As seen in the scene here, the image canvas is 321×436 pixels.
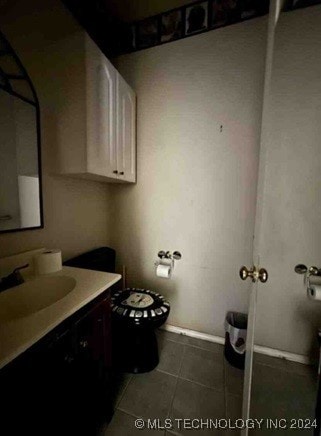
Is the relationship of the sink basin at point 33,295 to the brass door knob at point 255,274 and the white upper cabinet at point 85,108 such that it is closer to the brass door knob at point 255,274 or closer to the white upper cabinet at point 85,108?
the white upper cabinet at point 85,108

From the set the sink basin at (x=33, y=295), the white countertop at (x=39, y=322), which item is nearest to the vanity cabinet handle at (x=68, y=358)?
the white countertop at (x=39, y=322)

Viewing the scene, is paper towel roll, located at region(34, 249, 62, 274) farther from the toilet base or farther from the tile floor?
Result: the tile floor

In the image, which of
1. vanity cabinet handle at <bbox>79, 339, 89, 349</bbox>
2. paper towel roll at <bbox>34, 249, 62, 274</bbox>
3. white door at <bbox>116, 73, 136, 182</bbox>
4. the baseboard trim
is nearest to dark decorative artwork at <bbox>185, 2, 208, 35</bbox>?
white door at <bbox>116, 73, 136, 182</bbox>

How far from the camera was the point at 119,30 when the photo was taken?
1.56 meters

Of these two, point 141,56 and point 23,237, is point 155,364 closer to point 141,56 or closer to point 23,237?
point 23,237

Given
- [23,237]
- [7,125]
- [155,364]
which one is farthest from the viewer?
[155,364]

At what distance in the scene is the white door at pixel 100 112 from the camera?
42.1 inches

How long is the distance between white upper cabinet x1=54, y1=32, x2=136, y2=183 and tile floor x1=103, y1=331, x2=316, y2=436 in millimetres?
1402

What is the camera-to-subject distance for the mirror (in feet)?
3.04

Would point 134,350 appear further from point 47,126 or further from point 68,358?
point 47,126

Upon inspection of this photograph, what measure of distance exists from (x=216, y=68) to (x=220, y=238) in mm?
1294

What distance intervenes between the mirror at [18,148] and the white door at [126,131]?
515mm

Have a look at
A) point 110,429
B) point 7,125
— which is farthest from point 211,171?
point 110,429

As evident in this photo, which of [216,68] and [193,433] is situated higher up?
[216,68]
